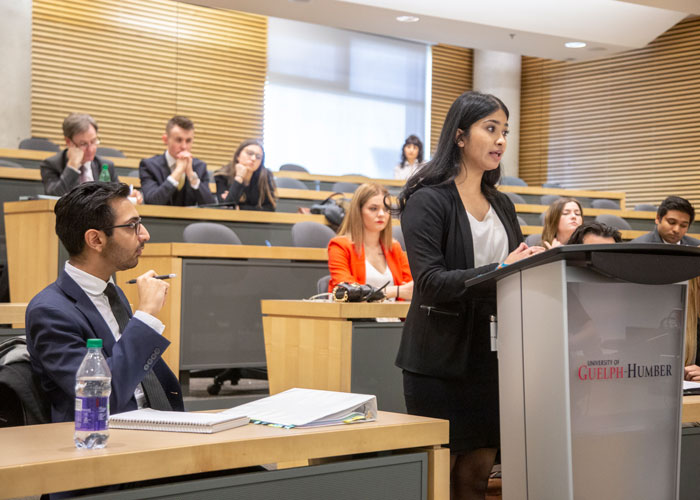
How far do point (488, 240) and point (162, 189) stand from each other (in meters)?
3.44

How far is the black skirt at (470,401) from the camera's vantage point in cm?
189

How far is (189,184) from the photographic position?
5195 millimetres

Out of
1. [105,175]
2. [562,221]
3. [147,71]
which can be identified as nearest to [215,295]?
[105,175]

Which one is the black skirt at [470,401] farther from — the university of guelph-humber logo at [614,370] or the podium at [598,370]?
the university of guelph-humber logo at [614,370]

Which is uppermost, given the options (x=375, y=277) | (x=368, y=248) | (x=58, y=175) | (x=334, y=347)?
(x=58, y=175)

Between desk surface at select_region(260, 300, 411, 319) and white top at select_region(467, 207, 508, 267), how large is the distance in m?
1.02

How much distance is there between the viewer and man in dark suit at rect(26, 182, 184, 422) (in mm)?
1658

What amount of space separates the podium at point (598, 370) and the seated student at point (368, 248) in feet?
7.84

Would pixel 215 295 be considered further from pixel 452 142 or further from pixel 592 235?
pixel 452 142

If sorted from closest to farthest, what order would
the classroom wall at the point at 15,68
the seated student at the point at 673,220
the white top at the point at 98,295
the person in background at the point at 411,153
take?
the white top at the point at 98,295 < the seated student at the point at 673,220 < the classroom wall at the point at 15,68 < the person in background at the point at 411,153

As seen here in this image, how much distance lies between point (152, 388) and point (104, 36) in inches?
362

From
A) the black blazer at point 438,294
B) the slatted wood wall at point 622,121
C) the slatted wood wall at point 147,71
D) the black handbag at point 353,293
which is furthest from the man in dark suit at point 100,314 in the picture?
the slatted wood wall at point 622,121

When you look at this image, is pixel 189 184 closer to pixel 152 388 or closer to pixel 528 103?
pixel 152 388

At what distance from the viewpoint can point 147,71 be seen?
34.2 ft
